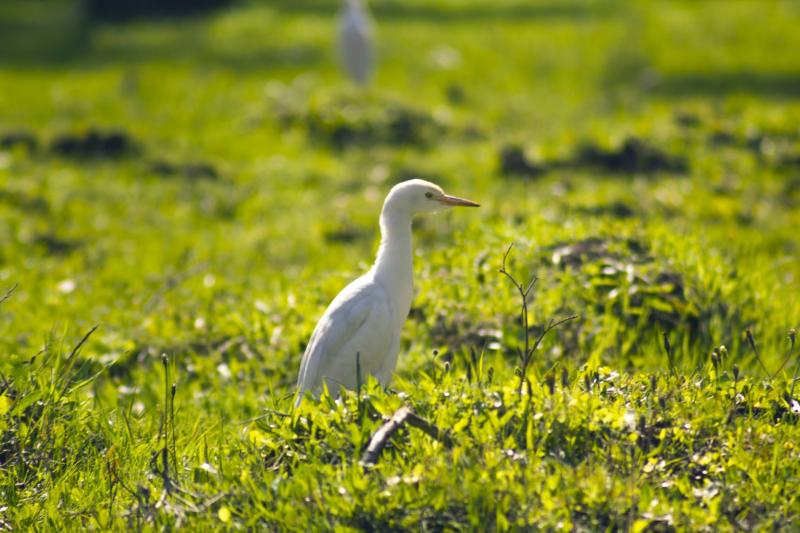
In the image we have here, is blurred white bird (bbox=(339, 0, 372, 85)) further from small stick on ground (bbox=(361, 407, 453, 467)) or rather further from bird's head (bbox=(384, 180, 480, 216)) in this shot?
small stick on ground (bbox=(361, 407, 453, 467))

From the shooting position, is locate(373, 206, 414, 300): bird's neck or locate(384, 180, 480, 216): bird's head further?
locate(384, 180, 480, 216): bird's head

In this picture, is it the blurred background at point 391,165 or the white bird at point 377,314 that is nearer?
the white bird at point 377,314

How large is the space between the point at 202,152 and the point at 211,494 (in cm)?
859

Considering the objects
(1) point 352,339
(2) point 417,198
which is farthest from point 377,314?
(2) point 417,198

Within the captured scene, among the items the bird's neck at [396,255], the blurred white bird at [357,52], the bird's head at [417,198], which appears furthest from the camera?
the blurred white bird at [357,52]

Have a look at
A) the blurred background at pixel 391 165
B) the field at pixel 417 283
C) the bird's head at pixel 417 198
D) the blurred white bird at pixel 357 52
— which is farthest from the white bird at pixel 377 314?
the blurred white bird at pixel 357 52

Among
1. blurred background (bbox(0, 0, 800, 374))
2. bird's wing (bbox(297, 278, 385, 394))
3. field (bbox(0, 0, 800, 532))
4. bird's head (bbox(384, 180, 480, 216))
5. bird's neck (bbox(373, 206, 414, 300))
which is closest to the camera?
field (bbox(0, 0, 800, 532))

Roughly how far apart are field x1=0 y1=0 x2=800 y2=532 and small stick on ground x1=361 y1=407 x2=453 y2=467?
0.02 m

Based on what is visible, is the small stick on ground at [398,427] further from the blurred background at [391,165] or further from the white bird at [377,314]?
the blurred background at [391,165]

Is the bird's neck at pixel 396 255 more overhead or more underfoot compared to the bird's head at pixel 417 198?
more underfoot

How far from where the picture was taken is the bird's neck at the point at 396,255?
494 centimetres

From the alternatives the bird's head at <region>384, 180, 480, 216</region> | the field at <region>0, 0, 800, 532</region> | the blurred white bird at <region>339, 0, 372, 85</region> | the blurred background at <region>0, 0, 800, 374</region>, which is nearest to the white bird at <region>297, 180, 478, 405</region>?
the bird's head at <region>384, 180, 480, 216</region>

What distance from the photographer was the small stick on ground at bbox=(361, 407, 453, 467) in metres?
3.70

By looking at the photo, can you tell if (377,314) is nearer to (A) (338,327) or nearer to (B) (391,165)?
(A) (338,327)
